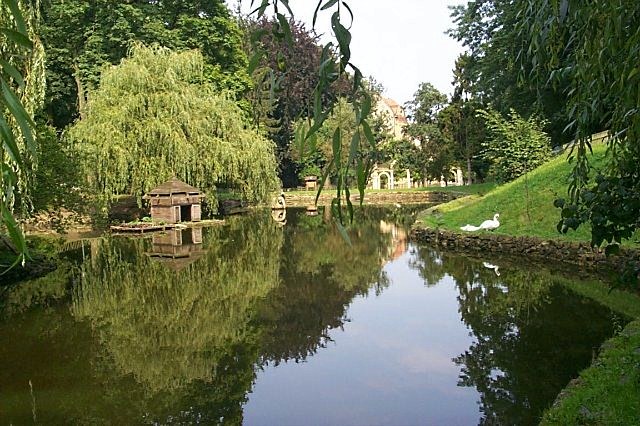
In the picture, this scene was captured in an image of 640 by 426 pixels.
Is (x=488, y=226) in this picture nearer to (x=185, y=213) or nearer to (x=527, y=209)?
(x=527, y=209)

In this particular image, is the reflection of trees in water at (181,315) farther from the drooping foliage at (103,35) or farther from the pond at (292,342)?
the drooping foliage at (103,35)

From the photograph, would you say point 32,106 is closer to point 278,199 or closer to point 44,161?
point 44,161

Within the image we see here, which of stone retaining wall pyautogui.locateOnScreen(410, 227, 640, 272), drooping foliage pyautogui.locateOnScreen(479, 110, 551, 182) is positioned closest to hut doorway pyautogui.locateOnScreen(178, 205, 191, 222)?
stone retaining wall pyautogui.locateOnScreen(410, 227, 640, 272)

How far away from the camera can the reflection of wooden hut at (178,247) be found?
42.9ft

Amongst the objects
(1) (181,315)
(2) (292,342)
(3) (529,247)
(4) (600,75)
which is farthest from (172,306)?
(3) (529,247)

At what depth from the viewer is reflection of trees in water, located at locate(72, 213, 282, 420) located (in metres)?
6.09

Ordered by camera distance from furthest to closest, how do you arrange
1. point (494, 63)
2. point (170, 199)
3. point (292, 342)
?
point (494, 63) → point (170, 199) → point (292, 342)

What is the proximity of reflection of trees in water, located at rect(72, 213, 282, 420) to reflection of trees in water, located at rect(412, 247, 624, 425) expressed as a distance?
245 centimetres

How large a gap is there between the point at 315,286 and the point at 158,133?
11.8 m

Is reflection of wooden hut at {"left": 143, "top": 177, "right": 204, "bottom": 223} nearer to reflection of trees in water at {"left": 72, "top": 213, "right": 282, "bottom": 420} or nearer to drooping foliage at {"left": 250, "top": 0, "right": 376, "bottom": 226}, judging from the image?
reflection of trees in water at {"left": 72, "top": 213, "right": 282, "bottom": 420}

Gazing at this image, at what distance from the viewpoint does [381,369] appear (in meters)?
6.34

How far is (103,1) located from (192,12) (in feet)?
17.2

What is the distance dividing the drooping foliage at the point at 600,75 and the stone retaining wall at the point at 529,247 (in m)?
6.14

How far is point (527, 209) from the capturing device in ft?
47.5
